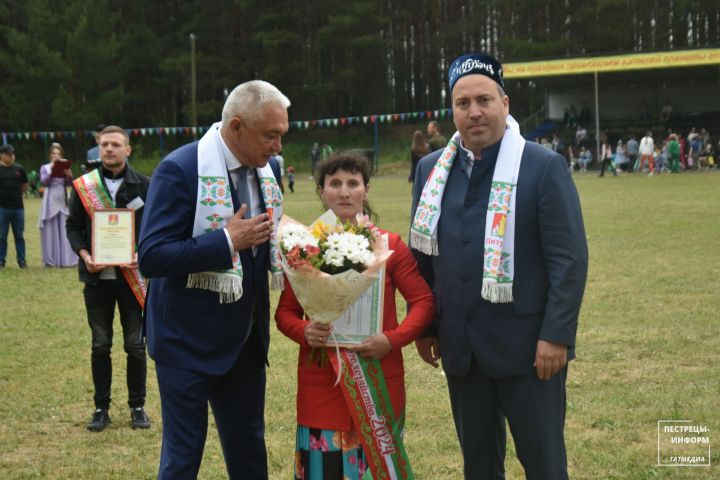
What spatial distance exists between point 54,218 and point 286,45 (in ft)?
142

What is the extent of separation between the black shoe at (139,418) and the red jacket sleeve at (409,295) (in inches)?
110

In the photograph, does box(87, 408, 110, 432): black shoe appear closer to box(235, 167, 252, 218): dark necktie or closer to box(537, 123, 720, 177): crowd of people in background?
box(235, 167, 252, 218): dark necktie

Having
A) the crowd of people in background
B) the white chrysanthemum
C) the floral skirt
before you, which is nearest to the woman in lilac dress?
the floral skirt

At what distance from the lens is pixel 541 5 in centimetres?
5419

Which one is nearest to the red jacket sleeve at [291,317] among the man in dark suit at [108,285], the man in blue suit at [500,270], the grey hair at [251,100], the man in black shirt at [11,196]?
the man in blue suit at [500,270]

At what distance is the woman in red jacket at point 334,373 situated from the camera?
3.81m

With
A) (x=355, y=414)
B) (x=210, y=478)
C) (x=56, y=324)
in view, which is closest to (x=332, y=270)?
(x=355, y=414)

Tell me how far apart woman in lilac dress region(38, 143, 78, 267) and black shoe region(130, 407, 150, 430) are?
8281 mm

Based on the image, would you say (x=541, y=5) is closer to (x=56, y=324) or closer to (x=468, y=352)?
(x=56, y=324)

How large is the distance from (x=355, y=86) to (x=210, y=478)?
5462cm

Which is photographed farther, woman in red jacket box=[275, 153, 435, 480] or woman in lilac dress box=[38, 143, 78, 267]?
woman in lilac dress box=[38, 143, 78, 267]

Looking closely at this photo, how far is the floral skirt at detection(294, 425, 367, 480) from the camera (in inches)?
150
